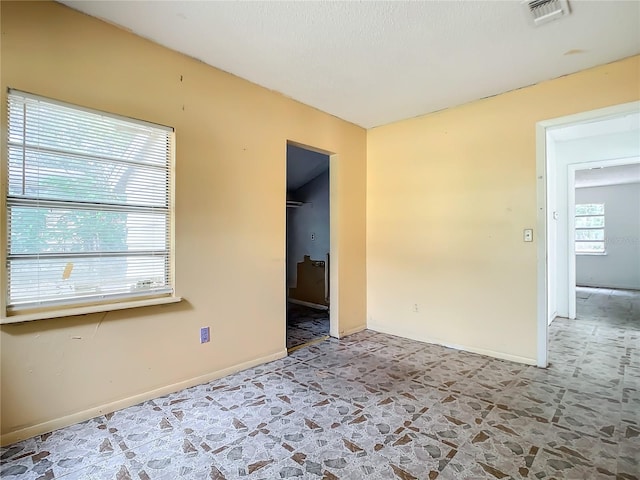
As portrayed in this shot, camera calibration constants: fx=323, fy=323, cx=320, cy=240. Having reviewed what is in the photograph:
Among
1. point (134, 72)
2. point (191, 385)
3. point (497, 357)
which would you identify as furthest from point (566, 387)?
point (134, 72)

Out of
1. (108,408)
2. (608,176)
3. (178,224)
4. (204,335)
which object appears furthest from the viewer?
(608,176)

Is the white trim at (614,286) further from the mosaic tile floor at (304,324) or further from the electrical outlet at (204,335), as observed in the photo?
the electrical outlet at (204,335)

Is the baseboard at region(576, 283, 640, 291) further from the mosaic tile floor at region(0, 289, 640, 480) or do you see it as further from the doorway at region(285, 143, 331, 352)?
the doorway at region(285, 143, 331, 352)

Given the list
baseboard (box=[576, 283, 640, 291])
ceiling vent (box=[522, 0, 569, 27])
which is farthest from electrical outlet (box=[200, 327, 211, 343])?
baseboard (box=[576, 283, 640, 291])

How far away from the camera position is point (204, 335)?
2.60 metres

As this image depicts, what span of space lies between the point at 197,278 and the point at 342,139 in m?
2.33

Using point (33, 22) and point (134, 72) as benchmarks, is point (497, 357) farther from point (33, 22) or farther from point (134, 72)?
point (33, 22)

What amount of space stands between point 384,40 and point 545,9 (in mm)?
949

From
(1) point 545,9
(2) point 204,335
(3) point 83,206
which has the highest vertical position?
(1) point 545,9

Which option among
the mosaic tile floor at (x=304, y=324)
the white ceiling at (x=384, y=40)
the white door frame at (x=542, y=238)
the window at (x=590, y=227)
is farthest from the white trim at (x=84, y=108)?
the window at (x=590, y=227)

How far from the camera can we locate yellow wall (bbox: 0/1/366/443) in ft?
6.10

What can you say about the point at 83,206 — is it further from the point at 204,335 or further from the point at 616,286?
the point at 616,286

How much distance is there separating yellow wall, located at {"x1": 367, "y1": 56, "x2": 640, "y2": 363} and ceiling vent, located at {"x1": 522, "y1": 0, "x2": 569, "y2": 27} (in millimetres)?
1013

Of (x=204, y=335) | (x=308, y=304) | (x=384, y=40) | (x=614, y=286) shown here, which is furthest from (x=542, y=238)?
(x=614, y=286)
